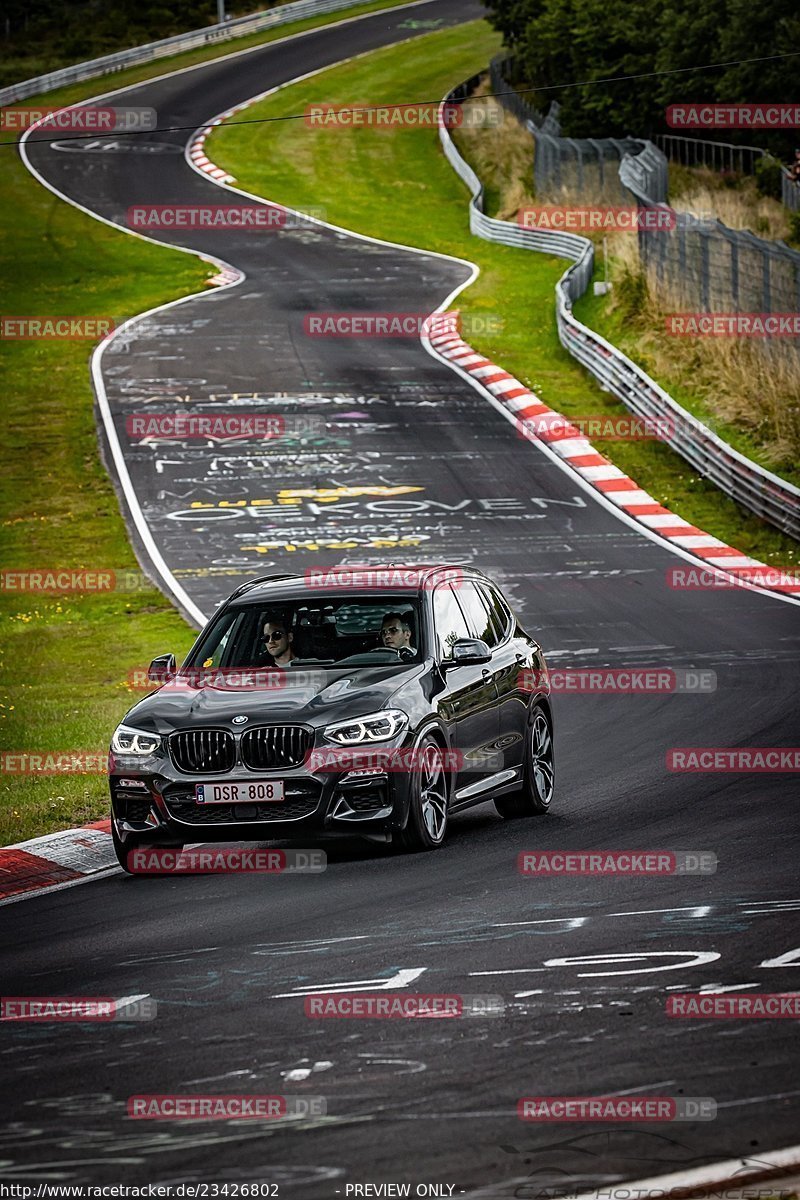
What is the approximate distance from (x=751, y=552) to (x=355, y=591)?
13.8 meters

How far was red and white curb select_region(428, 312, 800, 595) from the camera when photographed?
24.7 metres

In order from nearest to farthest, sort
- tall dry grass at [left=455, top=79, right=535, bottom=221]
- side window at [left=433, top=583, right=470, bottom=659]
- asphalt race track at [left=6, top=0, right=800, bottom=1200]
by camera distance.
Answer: asphalt race track at [left=6, top=0, right=800, bottom=1200] < side window at [left=433, top=583, right=470, bottom=659] < tall dry grass at [left=455, top=79, right=535, bottom=221]

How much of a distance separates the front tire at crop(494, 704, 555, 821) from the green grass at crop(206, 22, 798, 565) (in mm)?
12000

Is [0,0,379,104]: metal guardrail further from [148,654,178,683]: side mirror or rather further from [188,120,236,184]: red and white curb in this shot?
[148,654,178,683]: side mirror

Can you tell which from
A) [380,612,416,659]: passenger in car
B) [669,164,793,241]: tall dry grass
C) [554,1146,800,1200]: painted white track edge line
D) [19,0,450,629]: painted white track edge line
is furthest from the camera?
[669,164,793,241]: tall dry grass

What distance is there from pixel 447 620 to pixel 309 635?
3.01 feet

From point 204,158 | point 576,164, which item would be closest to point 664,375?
point 576,164

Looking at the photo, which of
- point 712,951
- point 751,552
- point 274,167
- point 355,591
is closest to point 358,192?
point 274,167

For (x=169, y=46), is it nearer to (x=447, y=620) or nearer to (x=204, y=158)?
(x=204, y=158)

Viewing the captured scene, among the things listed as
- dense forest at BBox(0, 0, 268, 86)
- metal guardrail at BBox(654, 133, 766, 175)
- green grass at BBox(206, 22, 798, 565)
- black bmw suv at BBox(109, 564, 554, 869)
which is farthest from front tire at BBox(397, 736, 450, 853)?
dense forest at BBox(0, 0, 268, 86)

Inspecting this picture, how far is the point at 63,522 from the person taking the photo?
2861 cm

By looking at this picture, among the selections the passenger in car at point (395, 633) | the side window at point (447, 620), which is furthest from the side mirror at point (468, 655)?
the passenger in car at point (395, 633)

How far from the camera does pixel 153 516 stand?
94.2 ft

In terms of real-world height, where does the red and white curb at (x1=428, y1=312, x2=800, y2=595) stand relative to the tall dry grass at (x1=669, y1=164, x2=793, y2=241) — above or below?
below
